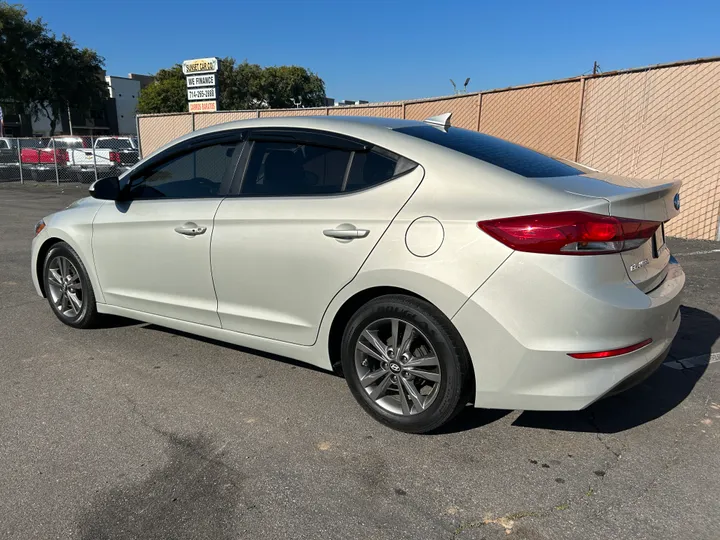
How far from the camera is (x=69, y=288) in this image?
15.7 feet

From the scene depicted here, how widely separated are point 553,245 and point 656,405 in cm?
154

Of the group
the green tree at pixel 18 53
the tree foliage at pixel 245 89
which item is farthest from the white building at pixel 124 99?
the green tree at pixel 18 53

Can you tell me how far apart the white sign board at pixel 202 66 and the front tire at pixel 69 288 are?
55.8 ft

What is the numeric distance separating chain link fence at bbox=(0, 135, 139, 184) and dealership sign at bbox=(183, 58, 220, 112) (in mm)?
3003

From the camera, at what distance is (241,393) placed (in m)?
3.60

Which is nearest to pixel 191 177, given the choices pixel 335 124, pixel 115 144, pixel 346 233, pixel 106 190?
pixel 106 190

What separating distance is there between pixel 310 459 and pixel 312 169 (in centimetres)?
163

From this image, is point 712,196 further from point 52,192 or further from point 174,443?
point 52,192

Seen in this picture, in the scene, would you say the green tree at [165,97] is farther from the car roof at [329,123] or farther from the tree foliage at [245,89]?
the car roof at [329,123]

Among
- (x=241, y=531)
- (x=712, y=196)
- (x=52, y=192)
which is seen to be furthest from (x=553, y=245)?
(x=52, y=192)

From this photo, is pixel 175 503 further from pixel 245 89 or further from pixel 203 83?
pixel 245 89

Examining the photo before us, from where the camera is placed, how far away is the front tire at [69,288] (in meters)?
4.62

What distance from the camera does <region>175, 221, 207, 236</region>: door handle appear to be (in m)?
3.67

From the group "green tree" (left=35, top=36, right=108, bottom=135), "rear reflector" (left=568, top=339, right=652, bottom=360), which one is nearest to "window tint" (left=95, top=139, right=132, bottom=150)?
"rear reflector" (left=568, top=339, right=652, bottom=360)
